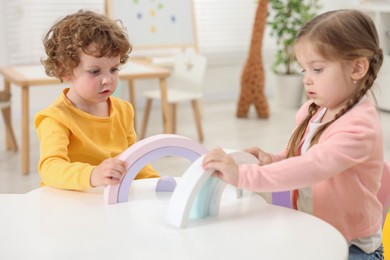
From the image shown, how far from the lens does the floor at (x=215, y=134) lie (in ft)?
12.2

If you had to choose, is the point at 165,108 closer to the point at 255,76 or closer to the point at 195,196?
the point at 255,76

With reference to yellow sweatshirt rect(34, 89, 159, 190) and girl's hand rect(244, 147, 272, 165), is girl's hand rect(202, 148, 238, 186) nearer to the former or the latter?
girl's hand rect(244, 147, 272, 165)

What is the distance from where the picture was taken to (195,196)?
3.99ft

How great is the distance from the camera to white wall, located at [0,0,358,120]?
5.39m

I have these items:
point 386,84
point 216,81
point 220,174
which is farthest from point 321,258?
point 216,81

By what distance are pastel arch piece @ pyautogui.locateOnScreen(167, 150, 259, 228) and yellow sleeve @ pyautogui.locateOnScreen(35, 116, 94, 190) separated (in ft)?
0.98

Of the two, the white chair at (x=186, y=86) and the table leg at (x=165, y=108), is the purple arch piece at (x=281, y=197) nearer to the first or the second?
the table leg at (x=165, y=108)

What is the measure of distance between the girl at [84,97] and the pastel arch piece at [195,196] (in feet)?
1.40

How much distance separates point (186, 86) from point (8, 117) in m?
1.29

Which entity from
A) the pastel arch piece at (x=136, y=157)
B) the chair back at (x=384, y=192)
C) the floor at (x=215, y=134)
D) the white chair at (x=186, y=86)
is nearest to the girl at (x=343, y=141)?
the chair back at (x=384, y=192)

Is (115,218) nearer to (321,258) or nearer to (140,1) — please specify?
(321,258)

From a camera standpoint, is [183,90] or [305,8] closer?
[183,90]

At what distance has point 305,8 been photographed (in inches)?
213

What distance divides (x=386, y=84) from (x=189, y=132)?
1480mm
